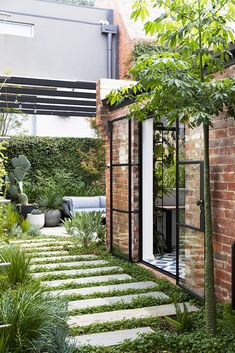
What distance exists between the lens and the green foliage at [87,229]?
709 cm

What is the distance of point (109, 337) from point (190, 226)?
61.7 inches

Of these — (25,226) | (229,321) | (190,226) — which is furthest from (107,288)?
(25,226)

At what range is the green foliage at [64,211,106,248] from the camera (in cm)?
709

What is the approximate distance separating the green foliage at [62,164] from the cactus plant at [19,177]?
57 cm

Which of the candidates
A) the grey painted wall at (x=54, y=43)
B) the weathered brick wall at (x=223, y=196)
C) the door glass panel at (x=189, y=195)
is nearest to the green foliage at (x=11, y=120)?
the grey painted wall at (x=54, y=43)

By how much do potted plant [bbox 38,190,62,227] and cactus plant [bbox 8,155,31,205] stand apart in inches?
18.8

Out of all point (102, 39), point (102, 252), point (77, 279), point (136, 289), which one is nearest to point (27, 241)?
point (102, 252)

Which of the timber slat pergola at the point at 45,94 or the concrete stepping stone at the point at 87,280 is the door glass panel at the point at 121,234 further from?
the timber slat pergola at the point at 45,94

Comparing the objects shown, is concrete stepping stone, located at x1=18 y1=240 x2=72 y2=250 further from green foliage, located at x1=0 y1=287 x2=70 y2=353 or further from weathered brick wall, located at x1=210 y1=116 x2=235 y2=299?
green foliage, located at x1=0 y1=287 x2=70 y2=353

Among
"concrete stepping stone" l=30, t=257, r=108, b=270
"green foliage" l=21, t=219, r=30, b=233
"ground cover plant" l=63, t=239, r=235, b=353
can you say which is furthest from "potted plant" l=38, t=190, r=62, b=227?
"ground cover plant" l=63, t=239, r=235, b=353

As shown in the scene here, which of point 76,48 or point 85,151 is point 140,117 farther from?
point 85,151

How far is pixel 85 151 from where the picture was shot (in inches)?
517

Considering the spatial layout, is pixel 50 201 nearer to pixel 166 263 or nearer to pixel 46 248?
pixel 46 248

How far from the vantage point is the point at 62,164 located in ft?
41.7
